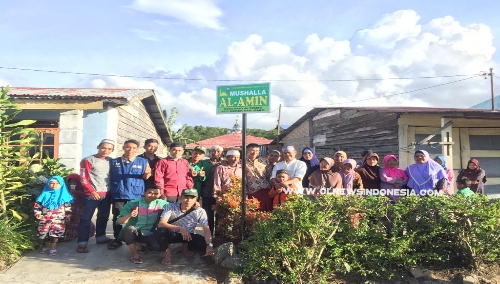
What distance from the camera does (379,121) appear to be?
35.0ft

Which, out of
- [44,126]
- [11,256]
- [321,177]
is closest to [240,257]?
[321,177]

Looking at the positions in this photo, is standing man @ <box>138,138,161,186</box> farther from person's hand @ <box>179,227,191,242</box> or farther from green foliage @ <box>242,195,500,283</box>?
green foliage @ <box>242,195,500,283</box>

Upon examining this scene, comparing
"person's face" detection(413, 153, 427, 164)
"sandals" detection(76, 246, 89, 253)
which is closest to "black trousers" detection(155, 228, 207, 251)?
"sandals" detection(76, 246, 89, 253)

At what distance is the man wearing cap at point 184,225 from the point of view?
14.5 ft

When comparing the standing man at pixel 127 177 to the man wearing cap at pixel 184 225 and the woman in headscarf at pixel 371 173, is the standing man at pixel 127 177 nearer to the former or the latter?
the man wearing cap at pixel 184 225

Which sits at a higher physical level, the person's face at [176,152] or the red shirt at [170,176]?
the person's face at [176,152]

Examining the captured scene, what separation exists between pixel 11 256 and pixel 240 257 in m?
2.86

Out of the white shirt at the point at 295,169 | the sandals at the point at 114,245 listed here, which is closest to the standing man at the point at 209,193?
the white shirt at the point at 295,169

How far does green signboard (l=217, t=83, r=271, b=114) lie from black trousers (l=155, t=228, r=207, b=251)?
5.39 ft

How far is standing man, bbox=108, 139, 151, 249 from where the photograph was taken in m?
4.97

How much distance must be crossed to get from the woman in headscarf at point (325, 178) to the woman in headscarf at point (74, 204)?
3328 millimetres

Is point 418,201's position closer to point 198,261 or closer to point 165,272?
point 198,261

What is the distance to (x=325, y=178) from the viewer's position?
4816 mm

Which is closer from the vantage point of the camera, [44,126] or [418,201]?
[418,201]
